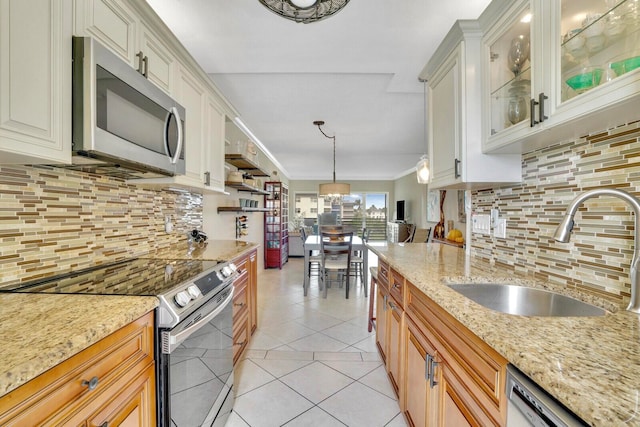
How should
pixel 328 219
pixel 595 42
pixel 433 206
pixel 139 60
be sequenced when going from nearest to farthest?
pixel 595 42 < pixel 139 60 < pixel 433 206 < pixel 328 219

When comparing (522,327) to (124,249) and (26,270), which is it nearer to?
(26,270)

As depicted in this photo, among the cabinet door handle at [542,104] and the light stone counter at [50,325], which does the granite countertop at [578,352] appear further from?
the light stone counter at [50,325]

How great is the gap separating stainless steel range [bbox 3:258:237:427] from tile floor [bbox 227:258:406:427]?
11.4 inches

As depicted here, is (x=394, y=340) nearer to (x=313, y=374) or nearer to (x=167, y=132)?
(x=313, y=374)

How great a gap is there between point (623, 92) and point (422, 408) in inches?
53.3

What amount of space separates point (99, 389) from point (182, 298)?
0.38 metres

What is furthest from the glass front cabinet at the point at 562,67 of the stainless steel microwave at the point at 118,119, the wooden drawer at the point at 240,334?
the wooden drawer at the point at 240,334

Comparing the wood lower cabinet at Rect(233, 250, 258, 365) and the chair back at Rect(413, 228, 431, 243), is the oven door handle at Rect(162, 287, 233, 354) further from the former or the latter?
the chair back at Rect(413, 228, 431, 243)

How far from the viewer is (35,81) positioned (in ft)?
2.98

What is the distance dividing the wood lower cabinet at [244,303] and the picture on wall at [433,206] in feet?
13.8

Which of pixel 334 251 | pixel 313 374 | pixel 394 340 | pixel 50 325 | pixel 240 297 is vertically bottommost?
pixel 313 374

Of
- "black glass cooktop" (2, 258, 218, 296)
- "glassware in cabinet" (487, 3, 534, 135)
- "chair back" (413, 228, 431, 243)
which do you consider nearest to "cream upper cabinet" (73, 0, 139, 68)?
"black glass cooktop" (2, 258, 218, 296)

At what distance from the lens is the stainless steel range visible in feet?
3.39

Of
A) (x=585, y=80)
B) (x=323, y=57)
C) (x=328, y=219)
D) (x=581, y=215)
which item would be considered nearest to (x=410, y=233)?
(x=328, y=219)
